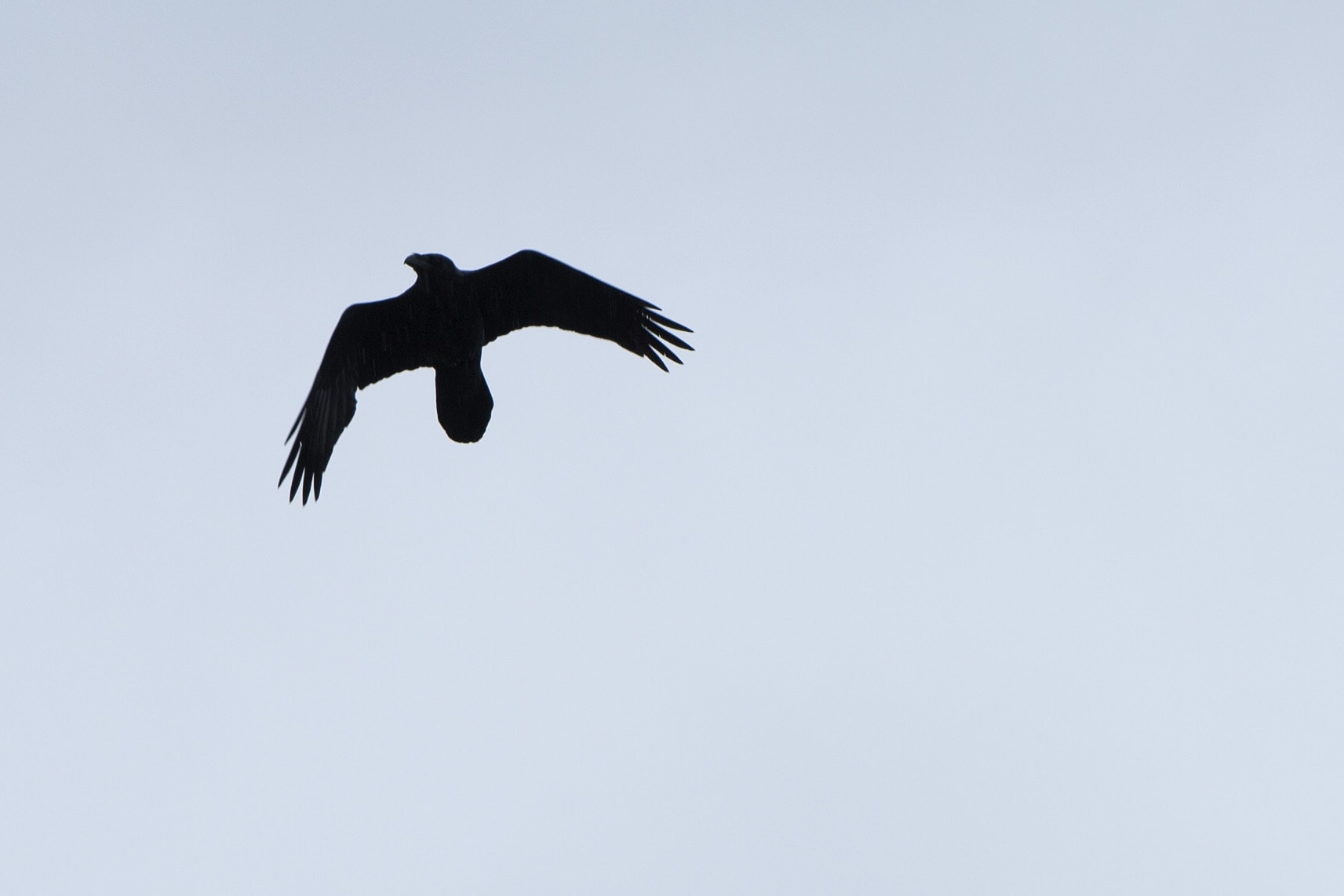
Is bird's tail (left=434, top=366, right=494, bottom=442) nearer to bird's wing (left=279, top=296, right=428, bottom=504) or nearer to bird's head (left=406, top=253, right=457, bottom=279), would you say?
bird's wing (left=279, top=296, right=428, bottom=504)

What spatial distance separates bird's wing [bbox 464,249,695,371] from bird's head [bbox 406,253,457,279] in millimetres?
161

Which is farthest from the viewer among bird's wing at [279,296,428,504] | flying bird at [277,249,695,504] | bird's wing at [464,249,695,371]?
bird's wing at [464,249,695,371]

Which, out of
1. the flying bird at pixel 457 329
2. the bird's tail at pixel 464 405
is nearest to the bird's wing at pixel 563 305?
the flying bird at pixel 457 329

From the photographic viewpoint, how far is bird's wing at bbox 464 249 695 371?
829 centimetres

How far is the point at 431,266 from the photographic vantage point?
8031 millimetres

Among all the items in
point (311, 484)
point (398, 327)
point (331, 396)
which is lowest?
point (311, 484)

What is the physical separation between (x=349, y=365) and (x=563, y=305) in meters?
1.62

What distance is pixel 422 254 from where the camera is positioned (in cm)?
807

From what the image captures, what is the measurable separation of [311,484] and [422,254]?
5.87 feet

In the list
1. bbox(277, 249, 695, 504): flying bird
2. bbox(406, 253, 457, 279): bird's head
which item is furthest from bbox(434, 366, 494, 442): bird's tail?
bbox(406, 253, 457, 279): bird's head

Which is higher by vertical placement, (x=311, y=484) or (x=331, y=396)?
(x=331, y=396)

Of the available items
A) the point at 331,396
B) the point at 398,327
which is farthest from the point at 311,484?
the point at 398,327

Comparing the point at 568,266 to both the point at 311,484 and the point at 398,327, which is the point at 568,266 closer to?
the point at 398,327

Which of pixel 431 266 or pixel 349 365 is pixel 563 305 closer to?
pixel 431 266
